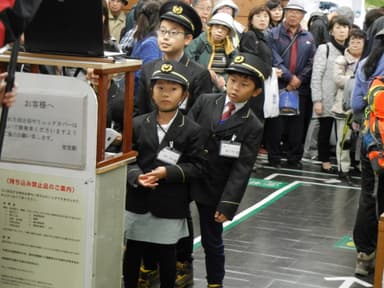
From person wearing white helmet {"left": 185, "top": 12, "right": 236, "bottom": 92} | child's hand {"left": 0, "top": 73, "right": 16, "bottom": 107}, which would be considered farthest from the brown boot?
person wearing white helmet {"left": 185, "top": 12, "right": 236, "bottom": 92}

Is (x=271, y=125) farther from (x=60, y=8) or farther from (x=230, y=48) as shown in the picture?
(x=60, y=8)

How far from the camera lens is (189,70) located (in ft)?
18.9

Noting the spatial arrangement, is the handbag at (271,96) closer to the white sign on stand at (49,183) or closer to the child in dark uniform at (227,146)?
the child in dark uniform at (227,146)

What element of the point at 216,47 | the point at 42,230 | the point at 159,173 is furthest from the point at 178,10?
the point at 216,47

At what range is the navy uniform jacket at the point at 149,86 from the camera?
583 centimetres

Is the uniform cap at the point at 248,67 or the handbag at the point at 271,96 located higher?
the uniform cap at the point at 248,67

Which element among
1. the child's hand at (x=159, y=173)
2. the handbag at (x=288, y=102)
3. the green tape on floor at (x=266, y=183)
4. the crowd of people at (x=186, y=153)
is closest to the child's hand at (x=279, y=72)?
the handbag at (x=288, y=102)

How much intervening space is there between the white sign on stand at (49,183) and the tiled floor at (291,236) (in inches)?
76.4

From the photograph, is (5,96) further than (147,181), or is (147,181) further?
(147,181)

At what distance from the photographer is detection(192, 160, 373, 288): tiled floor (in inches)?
246

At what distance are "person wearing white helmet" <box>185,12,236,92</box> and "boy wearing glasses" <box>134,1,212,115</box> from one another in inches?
108

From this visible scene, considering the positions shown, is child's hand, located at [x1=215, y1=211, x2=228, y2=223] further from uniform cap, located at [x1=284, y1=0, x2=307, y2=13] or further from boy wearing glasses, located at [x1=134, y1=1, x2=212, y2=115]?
uniform cap, located at [x1=284, y1=0, x2=307, y2=13]

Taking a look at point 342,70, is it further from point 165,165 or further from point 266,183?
point 165,165

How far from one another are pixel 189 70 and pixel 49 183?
1869 mm
